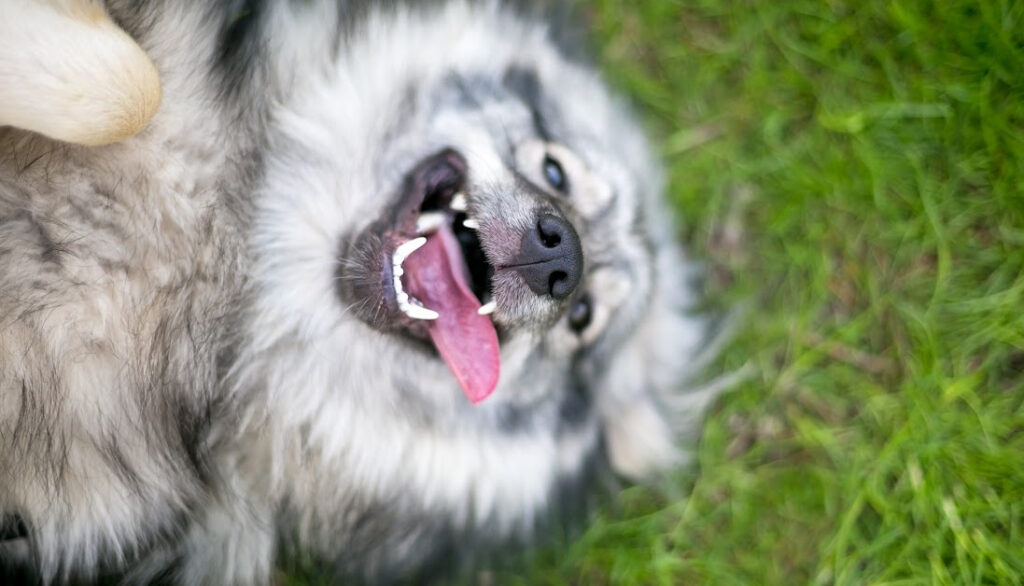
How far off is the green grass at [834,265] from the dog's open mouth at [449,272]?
3.78 ft

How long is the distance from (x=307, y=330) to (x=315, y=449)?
0.95 feet

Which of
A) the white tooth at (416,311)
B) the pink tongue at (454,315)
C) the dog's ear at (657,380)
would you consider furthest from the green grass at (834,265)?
the white tooth at (416,311)

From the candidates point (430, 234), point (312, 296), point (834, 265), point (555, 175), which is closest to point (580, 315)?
point (555, 175)

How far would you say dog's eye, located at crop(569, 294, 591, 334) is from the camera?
2209 millimetres

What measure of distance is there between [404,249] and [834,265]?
72.3 inches

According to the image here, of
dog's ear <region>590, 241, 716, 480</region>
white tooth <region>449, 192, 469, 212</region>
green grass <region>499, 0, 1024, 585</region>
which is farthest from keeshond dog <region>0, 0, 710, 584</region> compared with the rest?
green grass <region>499, 0, 1024, 585</region>

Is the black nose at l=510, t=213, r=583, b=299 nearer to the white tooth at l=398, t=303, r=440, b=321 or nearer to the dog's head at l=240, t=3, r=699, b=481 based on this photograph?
the dog's head at l=240, t=3, r=699, b=481

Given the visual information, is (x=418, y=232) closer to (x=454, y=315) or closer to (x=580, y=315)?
(x=454, y=315)

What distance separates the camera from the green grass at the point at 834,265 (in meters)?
2.86

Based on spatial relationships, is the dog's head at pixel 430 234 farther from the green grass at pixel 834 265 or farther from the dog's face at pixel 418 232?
the green grass at pixel 834 265

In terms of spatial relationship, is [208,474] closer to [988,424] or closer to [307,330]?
[307,330]

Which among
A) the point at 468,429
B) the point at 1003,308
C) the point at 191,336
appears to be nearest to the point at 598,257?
the point at 468,429

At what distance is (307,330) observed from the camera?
1.96m

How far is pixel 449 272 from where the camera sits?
1982mm
